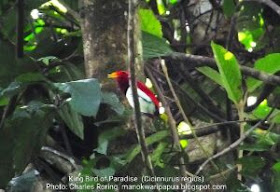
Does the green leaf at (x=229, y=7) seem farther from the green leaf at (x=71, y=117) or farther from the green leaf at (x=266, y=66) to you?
the green leaf at (x=71, y=117)

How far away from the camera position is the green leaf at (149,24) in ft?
6.76

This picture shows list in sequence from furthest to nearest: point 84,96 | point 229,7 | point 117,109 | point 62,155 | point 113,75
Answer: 1. point 229,7
2. point 62,155
3. point 113,75
4. point 117,109
5. point 84,96

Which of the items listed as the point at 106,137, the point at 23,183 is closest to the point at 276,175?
the point at 106,137

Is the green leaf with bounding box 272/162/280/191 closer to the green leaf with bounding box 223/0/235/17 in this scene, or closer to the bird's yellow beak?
the bird's yellow beak

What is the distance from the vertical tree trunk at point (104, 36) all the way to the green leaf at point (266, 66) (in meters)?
0.41

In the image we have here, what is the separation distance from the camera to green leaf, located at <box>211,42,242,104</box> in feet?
5.69

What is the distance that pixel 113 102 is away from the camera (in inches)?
68.1

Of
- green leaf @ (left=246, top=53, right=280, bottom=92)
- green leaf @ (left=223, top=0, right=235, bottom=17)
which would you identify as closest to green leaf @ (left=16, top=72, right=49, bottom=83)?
green leaf @ (left=246, top=53, right=280, bottom=92)

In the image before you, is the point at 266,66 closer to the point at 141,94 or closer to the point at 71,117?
the point at 141,94

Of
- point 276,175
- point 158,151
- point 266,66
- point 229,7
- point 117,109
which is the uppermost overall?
point 229,7

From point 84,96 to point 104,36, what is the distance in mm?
343

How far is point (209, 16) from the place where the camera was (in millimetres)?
3057

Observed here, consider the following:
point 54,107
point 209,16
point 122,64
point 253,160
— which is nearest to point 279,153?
point 253,160

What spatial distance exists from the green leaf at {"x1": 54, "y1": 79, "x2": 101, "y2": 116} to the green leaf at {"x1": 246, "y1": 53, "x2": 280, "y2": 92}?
0.54m
